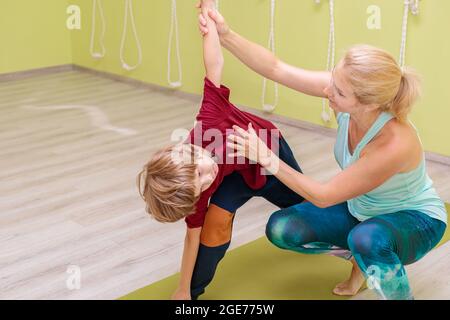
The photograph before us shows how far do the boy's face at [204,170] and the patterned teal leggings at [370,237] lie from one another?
295 millimetres

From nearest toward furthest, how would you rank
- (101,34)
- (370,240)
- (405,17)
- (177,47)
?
(370,240) → (405,17) → (177,47) → (101,34)

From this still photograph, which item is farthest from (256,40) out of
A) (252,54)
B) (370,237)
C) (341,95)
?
(370,237)

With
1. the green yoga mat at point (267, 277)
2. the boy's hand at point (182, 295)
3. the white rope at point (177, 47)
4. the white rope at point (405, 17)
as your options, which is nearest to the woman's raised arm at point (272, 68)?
the green yoga mat at point (267, 277)

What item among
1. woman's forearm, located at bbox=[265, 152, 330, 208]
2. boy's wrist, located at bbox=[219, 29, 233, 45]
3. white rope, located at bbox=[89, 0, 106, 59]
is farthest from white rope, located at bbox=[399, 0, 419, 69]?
white rope, located at bbox=[89, 0, 106, 59]

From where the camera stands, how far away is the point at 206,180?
5.60ft

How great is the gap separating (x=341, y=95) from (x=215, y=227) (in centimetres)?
51

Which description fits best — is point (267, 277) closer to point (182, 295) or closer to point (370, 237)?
point (182, 295)

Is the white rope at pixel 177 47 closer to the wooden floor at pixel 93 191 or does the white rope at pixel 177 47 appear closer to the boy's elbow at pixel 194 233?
the wooden floor at pixel 93 191

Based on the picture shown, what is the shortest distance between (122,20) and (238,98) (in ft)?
3.64

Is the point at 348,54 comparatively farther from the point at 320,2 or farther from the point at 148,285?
the point at 320,2

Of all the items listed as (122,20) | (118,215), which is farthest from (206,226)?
(122,20)

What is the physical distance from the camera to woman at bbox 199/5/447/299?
5.35 ft

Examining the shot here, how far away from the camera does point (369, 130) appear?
5.70ft

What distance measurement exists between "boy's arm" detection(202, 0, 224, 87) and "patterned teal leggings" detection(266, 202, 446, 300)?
18.1 inches
